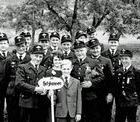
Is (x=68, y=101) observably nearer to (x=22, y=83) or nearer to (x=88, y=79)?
(x=88, y=79)

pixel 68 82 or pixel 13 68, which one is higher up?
pixel 13 68

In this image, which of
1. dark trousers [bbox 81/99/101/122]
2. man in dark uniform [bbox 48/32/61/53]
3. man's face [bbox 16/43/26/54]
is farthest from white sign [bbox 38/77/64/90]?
man in dark uniform [bbox 48/32/61/53]

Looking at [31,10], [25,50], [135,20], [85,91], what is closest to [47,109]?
[85,91]

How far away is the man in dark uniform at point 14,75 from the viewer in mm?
6445

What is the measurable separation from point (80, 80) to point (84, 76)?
101mm

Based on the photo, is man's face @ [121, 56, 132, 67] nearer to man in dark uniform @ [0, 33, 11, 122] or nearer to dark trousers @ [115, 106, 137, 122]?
dark trousers @ [115, 106, 137, 122]

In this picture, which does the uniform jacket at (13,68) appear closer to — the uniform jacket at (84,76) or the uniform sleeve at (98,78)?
the uniform jacket at (84,76)

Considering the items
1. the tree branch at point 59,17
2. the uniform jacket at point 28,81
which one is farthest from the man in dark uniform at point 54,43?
the tree branch at point 59,17

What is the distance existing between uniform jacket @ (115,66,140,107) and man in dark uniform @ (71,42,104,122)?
16.1 inches

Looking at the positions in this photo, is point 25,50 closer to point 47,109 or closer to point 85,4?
point 47,109

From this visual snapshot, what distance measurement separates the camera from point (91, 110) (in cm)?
638

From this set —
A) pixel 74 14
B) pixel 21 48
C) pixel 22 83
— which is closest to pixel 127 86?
pixel 22 83

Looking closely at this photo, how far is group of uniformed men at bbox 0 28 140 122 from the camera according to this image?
5836mm

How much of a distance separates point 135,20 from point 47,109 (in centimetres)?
1010
